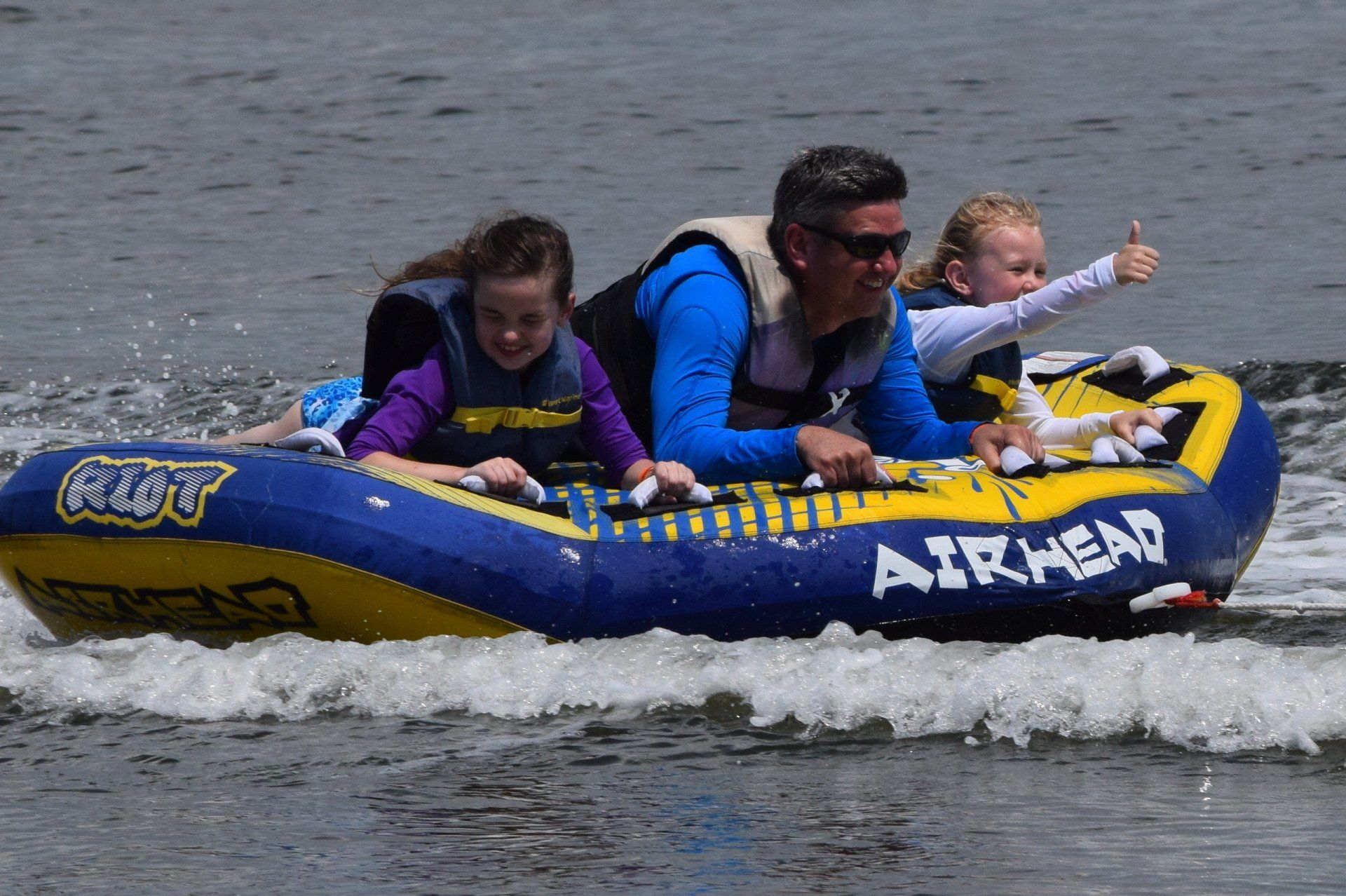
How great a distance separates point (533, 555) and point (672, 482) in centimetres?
35

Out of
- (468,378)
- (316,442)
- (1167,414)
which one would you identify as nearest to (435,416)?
(468,378)

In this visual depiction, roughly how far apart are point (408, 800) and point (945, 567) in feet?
4.29

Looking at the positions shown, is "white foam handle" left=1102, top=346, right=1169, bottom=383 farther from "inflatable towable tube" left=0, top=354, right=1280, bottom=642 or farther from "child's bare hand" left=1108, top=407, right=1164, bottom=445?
"inflatable towable tube" left=0, top=354, right=1280, bottom=642

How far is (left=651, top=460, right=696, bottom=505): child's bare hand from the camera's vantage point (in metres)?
3.93

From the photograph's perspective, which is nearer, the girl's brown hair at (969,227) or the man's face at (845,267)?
the man's face at (845,267)

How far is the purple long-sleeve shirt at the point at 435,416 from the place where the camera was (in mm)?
4098

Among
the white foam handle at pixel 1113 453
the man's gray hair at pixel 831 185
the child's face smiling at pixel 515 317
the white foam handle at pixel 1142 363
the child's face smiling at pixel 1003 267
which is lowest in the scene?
the white foam handle at pixel 1113 453

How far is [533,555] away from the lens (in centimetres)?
381

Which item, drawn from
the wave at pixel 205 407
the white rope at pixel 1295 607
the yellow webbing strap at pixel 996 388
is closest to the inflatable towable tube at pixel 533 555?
the yellow webbing strap at pixel 996 388

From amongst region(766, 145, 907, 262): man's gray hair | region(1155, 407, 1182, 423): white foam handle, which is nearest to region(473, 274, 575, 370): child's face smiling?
region(766, 145, 907, 262): man's gray hair

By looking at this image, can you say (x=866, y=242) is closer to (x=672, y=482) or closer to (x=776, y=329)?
(x=776, y=329)

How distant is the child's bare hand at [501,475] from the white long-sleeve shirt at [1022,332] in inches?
51.7

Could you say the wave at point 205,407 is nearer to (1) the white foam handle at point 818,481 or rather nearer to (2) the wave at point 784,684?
(1) the white foam handle at point 818,481

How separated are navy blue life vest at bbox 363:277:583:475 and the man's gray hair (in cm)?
61
